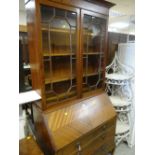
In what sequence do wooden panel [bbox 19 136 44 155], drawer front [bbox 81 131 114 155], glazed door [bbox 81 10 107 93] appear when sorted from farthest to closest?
glazed door [bbox 81 10 107 93] → drawer front [bbox 81 131 114 155] → wooden panel [bbox 19 136 44 155]

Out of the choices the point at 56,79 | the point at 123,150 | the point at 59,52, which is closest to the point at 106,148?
the point at 123,150

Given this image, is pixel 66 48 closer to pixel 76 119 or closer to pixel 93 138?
pixel 76 119

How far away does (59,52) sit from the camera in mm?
1544

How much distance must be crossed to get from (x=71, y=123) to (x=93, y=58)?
85cm

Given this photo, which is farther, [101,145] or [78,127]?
[101,145]

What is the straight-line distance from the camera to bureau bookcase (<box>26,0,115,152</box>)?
1301 mm

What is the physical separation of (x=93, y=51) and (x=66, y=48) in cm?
42

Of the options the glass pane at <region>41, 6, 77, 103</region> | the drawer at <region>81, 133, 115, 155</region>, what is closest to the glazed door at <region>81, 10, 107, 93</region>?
the glass pane at <region>41, 6, 77, 103</region>

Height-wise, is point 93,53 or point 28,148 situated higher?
point 93,53

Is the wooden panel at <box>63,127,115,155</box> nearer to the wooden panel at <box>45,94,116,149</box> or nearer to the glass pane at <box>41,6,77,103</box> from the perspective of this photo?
the wooden panel at <box>45,94,116,149</box>

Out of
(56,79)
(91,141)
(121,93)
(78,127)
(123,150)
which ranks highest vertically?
(56,79)
